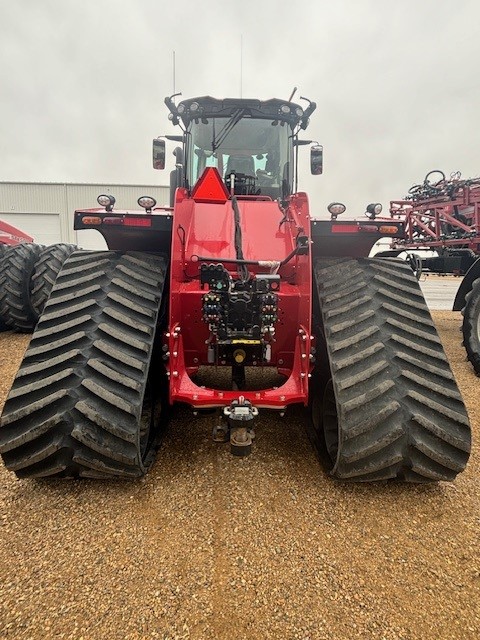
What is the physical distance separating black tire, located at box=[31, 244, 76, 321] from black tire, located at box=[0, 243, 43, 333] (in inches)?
3.9

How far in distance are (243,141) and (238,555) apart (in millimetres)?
3338

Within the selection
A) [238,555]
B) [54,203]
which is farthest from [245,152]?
[54,203]

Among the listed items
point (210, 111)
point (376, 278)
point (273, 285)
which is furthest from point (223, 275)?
point (210, 111)

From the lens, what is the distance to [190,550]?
193 centimetres

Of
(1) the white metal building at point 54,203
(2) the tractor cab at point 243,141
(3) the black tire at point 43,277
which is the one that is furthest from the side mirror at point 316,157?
(1) the white metal building at point 54,203

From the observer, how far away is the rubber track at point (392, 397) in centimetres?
222

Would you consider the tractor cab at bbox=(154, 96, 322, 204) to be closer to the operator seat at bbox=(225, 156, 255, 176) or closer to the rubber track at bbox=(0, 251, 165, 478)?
the operator seat at bbox=(225, 156, 255, 176)

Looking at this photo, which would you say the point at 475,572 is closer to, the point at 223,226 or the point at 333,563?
the point at 333,563

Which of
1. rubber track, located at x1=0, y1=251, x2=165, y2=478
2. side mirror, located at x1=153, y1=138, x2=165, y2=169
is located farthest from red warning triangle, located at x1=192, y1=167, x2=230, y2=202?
side mirror, located at x1=153, y1=138, x2=165, y2=169

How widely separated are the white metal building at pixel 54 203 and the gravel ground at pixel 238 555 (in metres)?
26.7

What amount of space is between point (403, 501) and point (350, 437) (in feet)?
1.68

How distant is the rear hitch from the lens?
7.29 ft

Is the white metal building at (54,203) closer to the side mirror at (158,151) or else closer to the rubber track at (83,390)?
the side mirror at (158,151)

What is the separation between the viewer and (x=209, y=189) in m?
3.08
